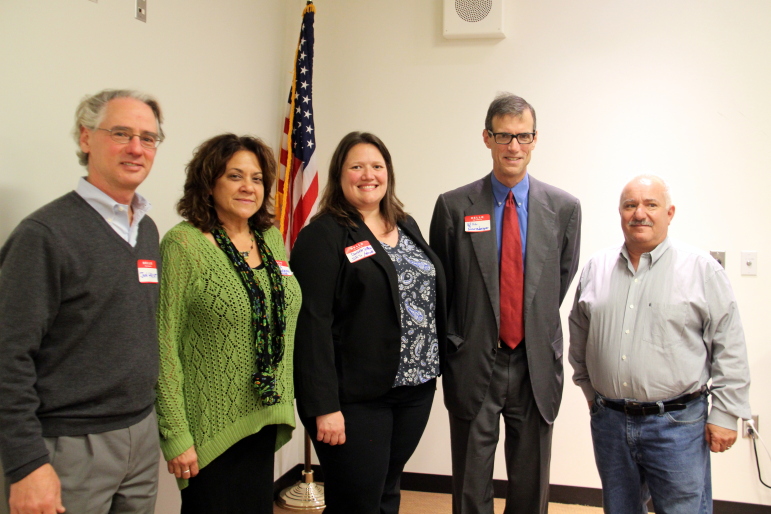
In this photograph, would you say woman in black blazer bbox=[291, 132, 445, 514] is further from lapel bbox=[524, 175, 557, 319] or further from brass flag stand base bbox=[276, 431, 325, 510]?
brass flag stand base bbox=[276, 431, 325, 510]

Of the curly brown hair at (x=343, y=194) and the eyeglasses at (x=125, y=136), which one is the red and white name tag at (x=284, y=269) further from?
the eyeglasses at (x=125, y=136)

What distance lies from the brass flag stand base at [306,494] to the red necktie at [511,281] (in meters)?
1.76

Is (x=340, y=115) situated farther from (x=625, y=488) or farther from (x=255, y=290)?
(x=625, y=488)

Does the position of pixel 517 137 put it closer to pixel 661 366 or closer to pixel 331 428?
pixel 661 366

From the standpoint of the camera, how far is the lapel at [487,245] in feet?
7.23

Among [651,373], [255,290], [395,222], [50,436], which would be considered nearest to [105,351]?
[50,436]

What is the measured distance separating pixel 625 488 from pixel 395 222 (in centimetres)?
130

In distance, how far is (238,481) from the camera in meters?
1.77

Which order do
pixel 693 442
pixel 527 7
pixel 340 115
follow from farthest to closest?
pixel 340 115 → pixel 527 7 → pixel 693 442

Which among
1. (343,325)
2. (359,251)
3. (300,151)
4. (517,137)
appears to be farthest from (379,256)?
(300,151)

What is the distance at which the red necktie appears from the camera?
86.2 inches

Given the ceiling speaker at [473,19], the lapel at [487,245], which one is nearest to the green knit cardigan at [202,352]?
the lapel at [487,245]

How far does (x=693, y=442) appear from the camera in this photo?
2027mm

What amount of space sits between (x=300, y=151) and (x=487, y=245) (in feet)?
Result: 5.14
